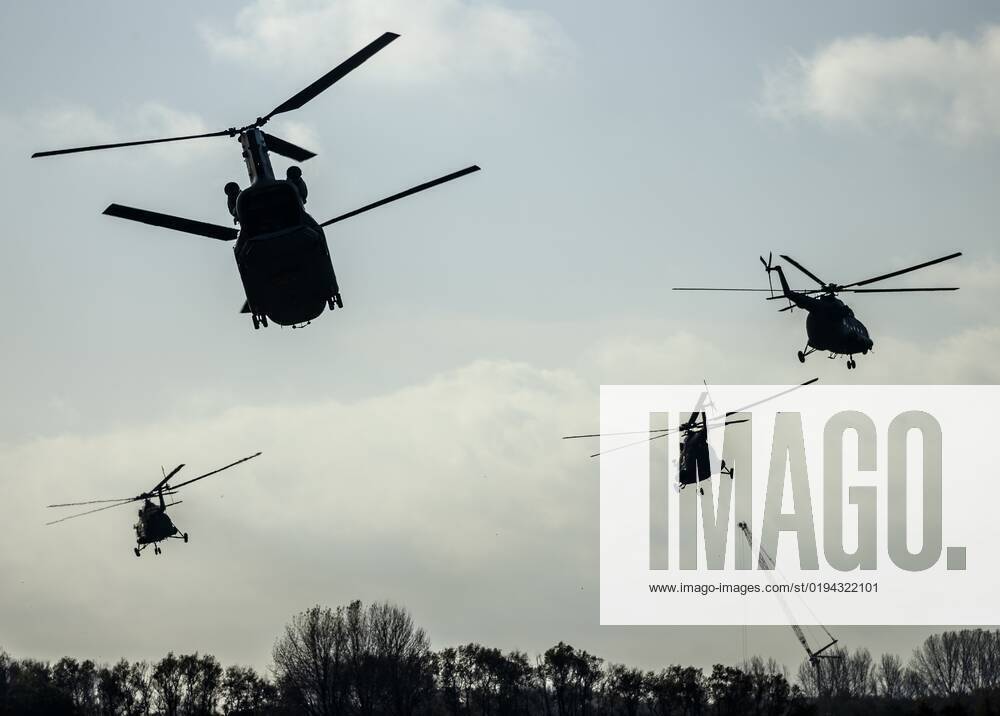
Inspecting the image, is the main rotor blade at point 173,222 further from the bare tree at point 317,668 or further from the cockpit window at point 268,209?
the bare tree at point 317,668

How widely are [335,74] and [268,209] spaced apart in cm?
414

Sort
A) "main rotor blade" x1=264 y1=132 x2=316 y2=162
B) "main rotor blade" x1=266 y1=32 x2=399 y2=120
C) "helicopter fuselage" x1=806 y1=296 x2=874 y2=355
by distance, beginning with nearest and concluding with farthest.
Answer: "main rotor blade" x1=266 y1=32 x2=399 y2=120 < "main rotor blade" x1=264 y1=132 x2=316 y2=162 < "helicopter fuselage" x1=806 y1=296 x2=874 y2=355

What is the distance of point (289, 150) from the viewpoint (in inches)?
1330

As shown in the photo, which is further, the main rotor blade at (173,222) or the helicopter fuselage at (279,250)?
the helicopter fuselage at (279,250)

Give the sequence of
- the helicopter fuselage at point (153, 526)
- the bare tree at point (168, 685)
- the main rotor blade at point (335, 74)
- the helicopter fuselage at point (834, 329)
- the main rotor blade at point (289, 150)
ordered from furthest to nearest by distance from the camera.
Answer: the bare tree at point (168, 685)
the helicopter fuselage at point (153, 526)
the helicopter fuselage at point (834, 329)
the main rotor blade at point (289, 150)
the main rotor blade at point (335, 74)

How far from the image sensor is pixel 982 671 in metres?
193

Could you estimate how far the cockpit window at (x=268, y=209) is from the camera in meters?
30.1

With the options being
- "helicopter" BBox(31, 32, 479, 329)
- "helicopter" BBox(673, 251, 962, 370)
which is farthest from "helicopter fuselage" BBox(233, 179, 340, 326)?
"helicopter" BBox(673, 251, 962, 370)

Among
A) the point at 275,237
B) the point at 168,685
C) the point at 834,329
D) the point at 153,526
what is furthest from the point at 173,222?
the point at 168,685

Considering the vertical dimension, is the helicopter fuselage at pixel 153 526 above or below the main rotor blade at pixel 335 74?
below

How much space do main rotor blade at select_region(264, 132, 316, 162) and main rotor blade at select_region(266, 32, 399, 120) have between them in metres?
2.38

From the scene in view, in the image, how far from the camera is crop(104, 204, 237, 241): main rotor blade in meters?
27.8

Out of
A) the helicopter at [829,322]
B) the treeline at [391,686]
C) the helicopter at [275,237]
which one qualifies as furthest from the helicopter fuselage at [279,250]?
the treeline at [391,686]

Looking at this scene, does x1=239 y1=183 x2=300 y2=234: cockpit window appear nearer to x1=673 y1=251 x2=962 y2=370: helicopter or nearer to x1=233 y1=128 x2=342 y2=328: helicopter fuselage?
x1=233 y1=128 x2=342 y2=328: helicopter fuselage
